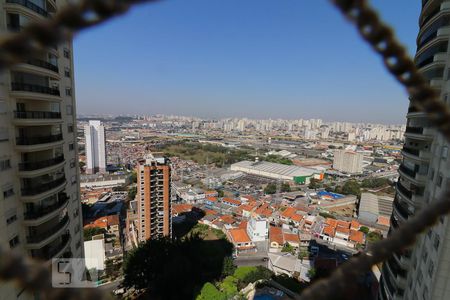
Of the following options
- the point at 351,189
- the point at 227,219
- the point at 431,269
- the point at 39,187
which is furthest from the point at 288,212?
the point at 39,187

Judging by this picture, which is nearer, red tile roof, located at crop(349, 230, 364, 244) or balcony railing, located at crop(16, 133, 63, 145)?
balcony railing, located at crop(16, 133, 63, 145)

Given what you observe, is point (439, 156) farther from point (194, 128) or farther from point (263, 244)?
point (194, 128)

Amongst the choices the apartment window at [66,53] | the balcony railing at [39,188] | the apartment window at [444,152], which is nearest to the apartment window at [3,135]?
the balcony railing at [39,188]

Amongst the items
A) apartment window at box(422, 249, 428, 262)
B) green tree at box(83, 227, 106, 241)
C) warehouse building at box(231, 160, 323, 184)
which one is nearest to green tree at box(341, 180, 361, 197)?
warehouse building at box(231, 160, 323, 184)

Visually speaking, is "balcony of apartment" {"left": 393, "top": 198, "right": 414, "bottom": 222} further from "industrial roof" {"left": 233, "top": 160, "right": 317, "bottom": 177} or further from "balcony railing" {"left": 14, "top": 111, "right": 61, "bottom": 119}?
"industrial roof" {"left": 233, "top": 160, "right": 317, "bottom": 177}

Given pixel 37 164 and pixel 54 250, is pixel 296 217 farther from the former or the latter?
pixel 37 164
